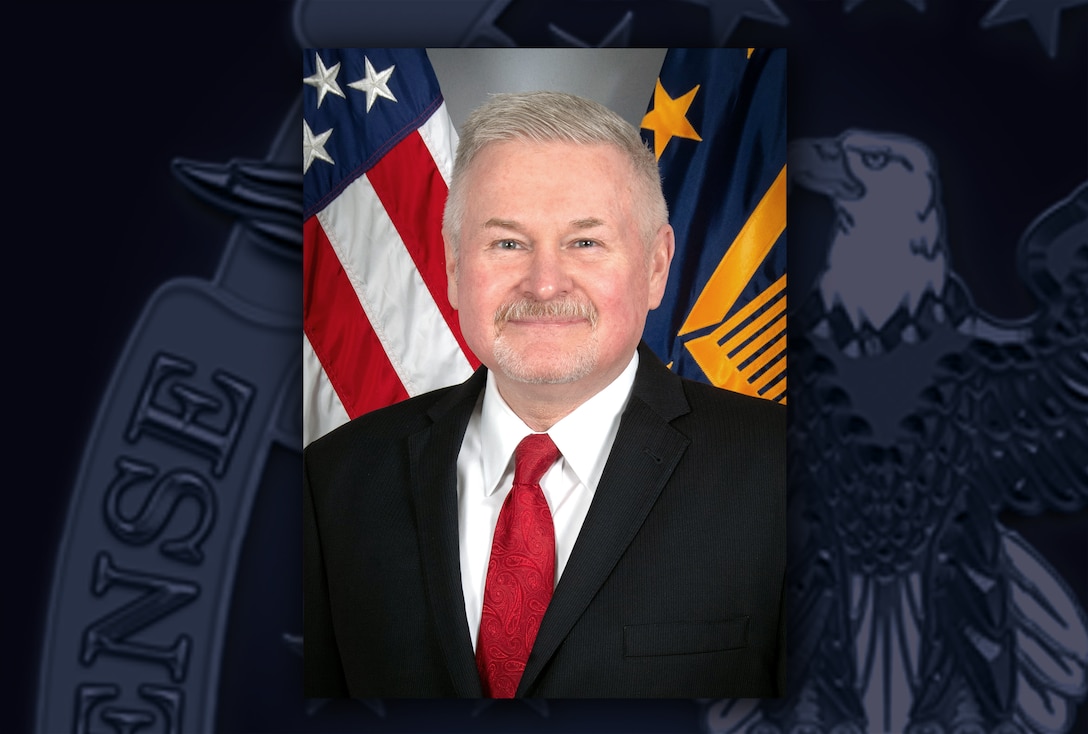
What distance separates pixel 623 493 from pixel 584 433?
Answer: 0.15m

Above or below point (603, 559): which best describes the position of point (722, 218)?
above

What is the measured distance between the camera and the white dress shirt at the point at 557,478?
85.8 inches

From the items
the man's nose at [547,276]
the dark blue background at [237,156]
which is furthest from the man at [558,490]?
the dark blue background at [237,156]

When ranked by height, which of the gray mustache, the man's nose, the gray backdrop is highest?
the gray backdrop

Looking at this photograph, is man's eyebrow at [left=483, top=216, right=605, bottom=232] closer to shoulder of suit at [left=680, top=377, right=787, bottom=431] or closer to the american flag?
the american flag

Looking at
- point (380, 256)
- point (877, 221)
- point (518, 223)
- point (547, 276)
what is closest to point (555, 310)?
point (547, 276)

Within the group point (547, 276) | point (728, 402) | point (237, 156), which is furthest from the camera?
point (237, 156)

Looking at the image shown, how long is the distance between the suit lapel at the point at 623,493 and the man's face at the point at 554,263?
0.30ft

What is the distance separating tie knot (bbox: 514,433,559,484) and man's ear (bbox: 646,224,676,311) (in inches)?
13.9

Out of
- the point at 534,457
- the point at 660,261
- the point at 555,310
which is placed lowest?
the point at 534,457

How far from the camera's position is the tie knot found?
2.18 m

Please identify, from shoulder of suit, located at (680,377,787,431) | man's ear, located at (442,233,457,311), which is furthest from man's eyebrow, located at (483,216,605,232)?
shoulder of suit, located at (680,377,787,431)

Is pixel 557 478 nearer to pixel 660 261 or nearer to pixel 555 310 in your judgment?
pixel 555 310

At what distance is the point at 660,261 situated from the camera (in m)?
2.20
